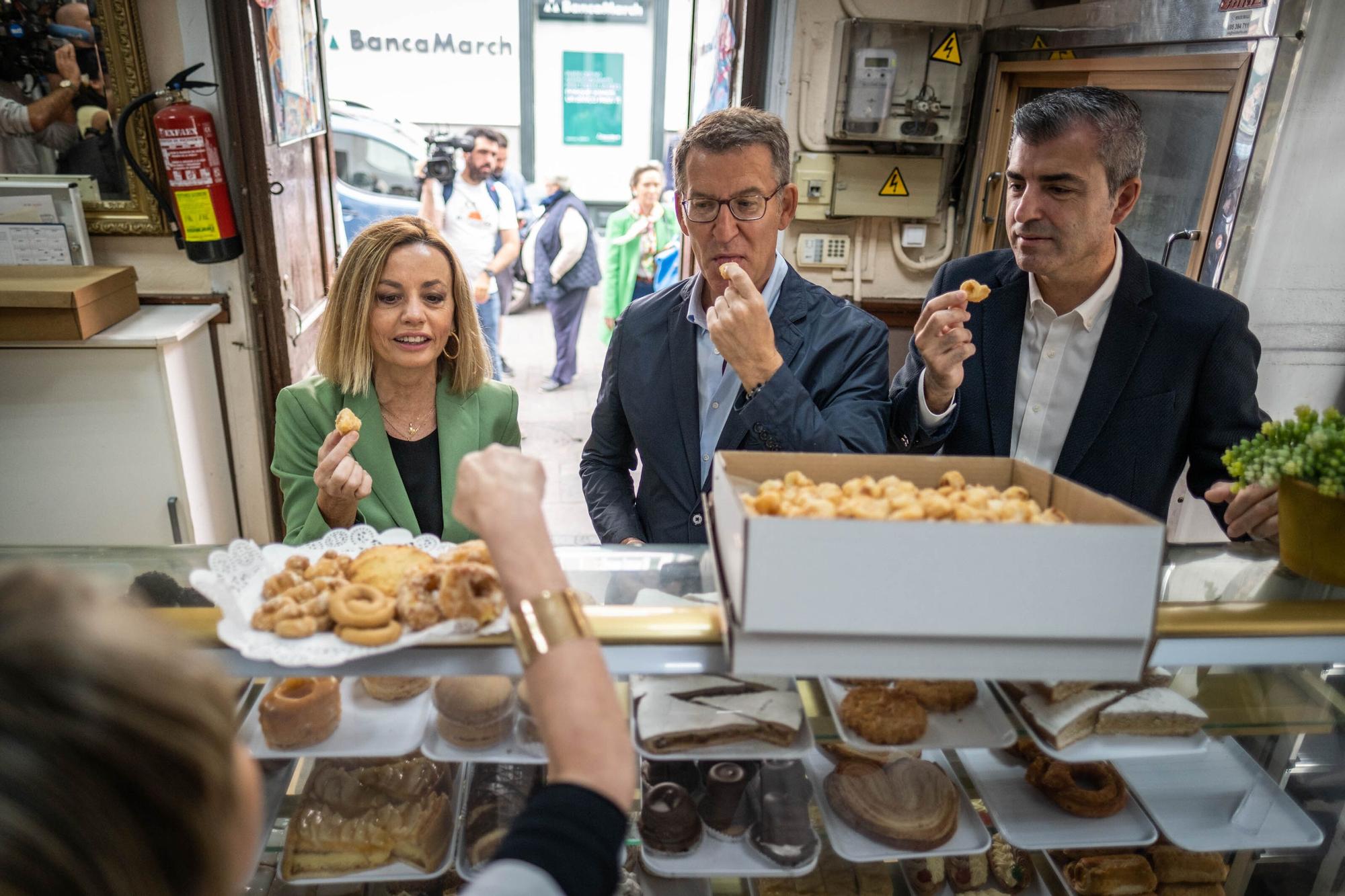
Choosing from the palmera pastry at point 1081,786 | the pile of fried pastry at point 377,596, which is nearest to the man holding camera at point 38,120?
the pile of fried pastry at point 377,596

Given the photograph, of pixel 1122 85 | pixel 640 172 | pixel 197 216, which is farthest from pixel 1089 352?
pixel 640 172

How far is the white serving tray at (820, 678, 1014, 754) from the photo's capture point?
4.36 ft

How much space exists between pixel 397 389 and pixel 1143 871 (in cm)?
199

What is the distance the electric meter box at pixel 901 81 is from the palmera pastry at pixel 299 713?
356cm

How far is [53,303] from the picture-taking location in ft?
10.2

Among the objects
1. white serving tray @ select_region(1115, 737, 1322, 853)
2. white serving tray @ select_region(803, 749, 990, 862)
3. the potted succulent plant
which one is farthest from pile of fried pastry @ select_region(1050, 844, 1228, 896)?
the potted succulent plant

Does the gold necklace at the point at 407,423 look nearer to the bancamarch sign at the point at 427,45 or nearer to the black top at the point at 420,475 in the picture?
the black top at the point at 420,475

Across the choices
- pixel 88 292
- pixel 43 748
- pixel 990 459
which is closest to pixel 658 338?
pixel 990 459

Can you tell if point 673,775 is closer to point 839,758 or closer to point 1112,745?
point 839,758

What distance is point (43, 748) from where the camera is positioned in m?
0.71

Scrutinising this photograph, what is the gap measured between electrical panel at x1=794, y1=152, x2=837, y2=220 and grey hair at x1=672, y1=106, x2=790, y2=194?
7.30ft

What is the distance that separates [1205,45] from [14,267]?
4295 mm

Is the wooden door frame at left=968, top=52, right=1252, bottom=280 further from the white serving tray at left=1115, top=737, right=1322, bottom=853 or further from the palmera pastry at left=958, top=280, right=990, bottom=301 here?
the white serving tray at left=1115, top=737, right=1322, bottom=853

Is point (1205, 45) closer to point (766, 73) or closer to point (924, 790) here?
point (766, 73)
